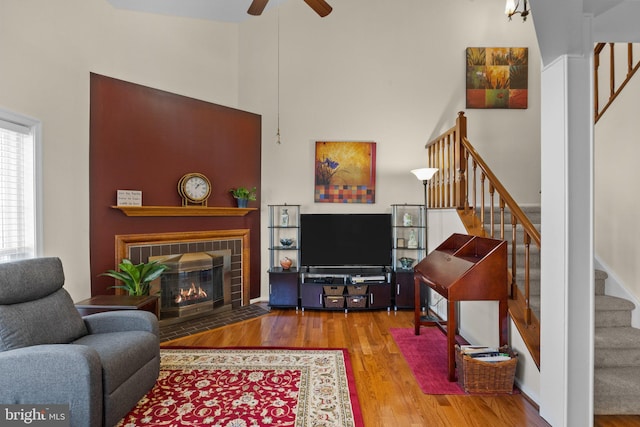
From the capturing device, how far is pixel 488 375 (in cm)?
251

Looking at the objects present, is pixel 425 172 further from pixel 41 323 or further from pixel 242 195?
pixel 41 323

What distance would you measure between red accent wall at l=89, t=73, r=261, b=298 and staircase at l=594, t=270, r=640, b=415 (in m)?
4.01

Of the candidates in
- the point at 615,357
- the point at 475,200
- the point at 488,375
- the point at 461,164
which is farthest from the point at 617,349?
the point at 461,164

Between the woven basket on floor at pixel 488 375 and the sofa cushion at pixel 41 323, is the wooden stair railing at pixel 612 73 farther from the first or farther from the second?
the sofa cushion at pixel 41 323

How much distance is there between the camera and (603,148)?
10.6 ft

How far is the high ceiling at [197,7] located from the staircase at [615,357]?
5.38m

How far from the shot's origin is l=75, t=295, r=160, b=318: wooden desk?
9.37 ft

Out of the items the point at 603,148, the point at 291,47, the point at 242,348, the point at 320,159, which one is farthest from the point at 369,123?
the point at 242,348

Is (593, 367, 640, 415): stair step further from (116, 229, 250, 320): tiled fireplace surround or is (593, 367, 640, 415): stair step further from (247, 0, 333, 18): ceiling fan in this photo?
(116, 229, 250, 320): tiled fireplace surround

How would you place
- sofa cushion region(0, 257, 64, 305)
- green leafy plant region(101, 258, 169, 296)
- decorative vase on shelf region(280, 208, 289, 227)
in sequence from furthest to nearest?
decorative vase on shelf region(280, 208, 289, 227)
green leafy plant region(101, 258, 169, 296)
sofa cushion region(0, 257, 64, 305)

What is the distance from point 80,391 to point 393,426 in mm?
1835

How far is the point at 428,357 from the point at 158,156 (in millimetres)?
3741

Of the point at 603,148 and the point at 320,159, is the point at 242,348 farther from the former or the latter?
the point at 603,148

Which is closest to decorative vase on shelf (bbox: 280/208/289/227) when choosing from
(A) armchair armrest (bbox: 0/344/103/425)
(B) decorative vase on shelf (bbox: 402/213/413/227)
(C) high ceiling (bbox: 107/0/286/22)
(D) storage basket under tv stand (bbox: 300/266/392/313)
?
(D) storage basket under tv stand (bbox: 300/266/392/313)
